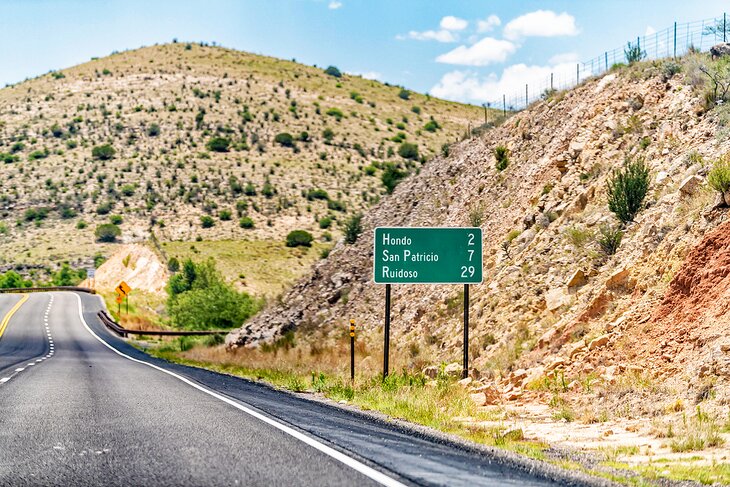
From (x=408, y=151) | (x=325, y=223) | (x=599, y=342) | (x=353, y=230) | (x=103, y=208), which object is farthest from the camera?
(x=408, y=151)

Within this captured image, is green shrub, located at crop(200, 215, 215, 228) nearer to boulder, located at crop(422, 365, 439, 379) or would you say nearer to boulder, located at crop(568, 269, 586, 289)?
boulder, located at crop(422, 365, 439, 379)

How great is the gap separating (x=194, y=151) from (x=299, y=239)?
2698 cm

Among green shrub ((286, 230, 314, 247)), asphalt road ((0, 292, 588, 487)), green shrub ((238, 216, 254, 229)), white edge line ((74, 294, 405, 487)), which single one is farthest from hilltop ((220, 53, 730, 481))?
green shrub ((238, 216, 254, 229))

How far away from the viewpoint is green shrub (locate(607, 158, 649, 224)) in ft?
69.8

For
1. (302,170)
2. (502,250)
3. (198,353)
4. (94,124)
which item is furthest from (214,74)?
(502,250)

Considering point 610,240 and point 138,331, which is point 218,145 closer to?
point 138,331

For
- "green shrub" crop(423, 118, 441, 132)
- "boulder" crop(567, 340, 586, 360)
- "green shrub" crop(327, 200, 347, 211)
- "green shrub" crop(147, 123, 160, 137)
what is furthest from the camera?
"green shrub" crop(423, 118, 441, 132)

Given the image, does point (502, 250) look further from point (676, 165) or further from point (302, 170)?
point (302, 170)

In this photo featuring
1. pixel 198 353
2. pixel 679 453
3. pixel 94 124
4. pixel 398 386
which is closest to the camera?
pixel 679 453

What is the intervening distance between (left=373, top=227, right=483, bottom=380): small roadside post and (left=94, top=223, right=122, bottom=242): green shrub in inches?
2869

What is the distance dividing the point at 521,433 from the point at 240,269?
67.3m

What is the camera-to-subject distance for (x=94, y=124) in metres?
113

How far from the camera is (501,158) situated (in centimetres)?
3334

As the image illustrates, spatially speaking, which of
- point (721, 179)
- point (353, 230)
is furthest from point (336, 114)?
point (721, 179)
